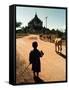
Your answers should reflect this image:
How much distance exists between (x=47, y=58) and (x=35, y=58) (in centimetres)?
8

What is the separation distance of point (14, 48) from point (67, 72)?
422 mm

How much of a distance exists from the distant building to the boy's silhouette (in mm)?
85

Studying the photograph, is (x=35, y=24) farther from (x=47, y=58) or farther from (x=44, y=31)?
(x=47, y=58)

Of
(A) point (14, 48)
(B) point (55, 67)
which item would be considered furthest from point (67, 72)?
(A) point (14, 48)

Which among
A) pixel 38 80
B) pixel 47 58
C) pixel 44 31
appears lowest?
pixel 38 80

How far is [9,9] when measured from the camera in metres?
1.78

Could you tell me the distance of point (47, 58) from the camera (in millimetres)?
1847

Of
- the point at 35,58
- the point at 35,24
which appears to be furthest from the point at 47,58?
the point at 35,24

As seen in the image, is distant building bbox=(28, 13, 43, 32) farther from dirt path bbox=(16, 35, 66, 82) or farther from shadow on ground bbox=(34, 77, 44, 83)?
shadow on ground bbox=(34, 77, 44, 83)

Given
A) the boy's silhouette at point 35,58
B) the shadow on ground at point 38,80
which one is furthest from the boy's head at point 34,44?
the shadow on ground at point 38,80

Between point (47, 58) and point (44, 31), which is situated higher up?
point (44, 31)
